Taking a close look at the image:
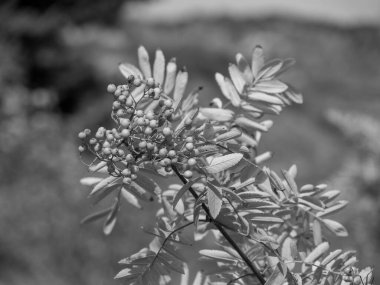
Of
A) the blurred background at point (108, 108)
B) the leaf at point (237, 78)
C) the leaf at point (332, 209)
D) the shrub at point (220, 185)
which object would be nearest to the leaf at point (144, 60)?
the shrub at point (220, 185)

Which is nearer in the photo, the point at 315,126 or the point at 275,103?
the point at 275,103

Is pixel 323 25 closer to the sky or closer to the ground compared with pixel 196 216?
closer to the sky

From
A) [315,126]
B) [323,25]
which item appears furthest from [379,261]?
[323,25]

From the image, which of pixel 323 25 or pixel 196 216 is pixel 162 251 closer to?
pixel 196 216

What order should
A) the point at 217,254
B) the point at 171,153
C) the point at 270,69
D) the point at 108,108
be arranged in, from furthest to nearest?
the point at 108,108 → the point at 270,69 → the point at 217,254 → the point at 171,153

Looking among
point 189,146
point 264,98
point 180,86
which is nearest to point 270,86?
point 264,98

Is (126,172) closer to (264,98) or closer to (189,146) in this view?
(189,146)

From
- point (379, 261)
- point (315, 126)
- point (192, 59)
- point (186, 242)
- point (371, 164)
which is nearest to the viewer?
point (186, 242)
